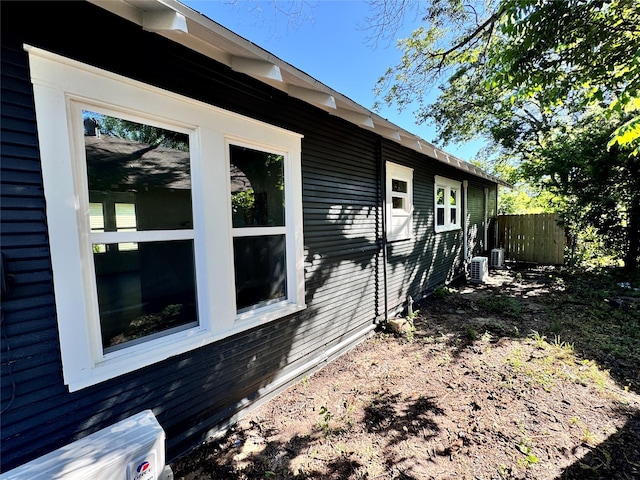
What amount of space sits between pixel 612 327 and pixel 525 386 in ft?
9.50

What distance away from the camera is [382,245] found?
14.9 feet

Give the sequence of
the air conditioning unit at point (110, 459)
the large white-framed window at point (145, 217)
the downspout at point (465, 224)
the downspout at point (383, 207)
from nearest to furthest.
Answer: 1. the air conditioning unit at point (110, 459)
2. the large white-framed window at point (145, 217)
3. the downspout at point (383, 207)
4. the downspout at point (465, 224)

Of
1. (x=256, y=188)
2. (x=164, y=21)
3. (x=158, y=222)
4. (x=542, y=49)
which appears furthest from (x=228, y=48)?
(x=542, y=49)

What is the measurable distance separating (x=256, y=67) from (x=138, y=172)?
1276 millimetres

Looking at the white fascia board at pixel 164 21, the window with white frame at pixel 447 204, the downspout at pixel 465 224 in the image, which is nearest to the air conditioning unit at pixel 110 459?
the white fascia board at pixel 164 21

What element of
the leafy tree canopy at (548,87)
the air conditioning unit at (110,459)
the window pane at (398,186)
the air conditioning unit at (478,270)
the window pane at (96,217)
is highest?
the leafy tree canopy at (548,87)

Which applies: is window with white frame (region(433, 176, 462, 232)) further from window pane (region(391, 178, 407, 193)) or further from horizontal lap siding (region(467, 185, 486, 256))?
window pane (region(391, 178, 407, 193))

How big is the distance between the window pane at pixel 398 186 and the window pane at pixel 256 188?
2.69 m

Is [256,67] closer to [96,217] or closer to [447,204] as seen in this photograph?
[96,217]

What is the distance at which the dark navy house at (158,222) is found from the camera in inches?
58.1

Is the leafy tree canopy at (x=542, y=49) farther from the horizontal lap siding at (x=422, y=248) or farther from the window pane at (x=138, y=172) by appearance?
the window pane at (x=138, y=172)

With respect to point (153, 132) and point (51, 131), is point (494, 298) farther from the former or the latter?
point (51, 131)

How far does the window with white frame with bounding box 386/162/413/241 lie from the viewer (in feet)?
15.6

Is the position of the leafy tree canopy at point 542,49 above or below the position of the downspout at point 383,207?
above
